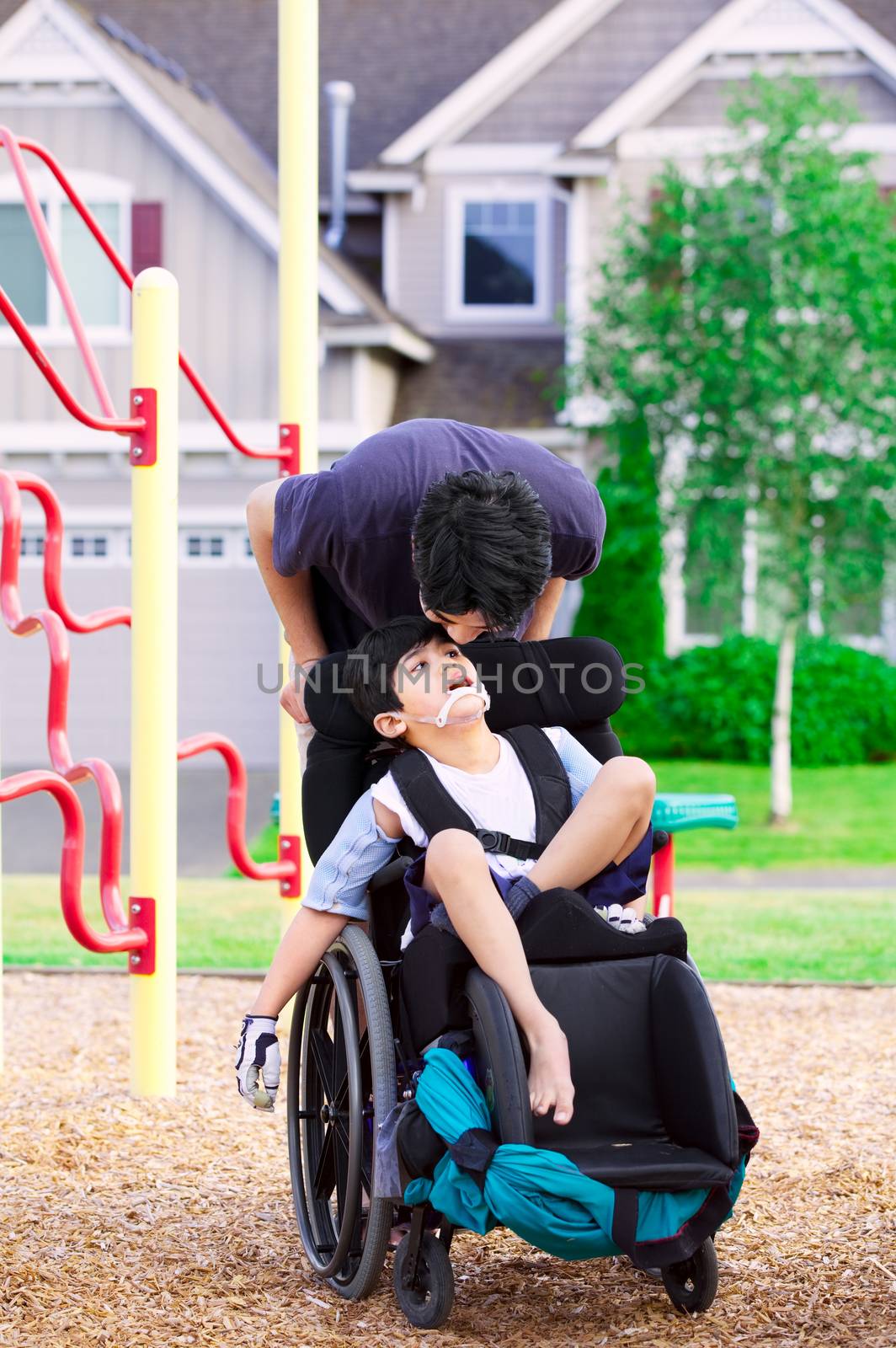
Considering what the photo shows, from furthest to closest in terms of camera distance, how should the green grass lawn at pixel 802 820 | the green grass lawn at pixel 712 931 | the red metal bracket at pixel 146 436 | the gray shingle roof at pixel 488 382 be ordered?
the gray shingle roof at pixel 488 382
the green grass lawn at pixel 802 820
the green grass lawn at pixel 712 931
the red metal bracket at pixel 146 436

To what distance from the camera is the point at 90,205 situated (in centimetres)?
1454

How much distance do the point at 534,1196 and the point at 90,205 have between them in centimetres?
1360

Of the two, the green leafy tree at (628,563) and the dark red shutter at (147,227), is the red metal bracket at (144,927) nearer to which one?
the green leafy tree at (628,563)

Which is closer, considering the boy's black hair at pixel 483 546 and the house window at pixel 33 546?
the boy's black hair at pixel 483 546

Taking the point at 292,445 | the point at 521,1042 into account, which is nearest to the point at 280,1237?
the point at 521,1042

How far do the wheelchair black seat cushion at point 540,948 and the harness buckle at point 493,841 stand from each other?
5.9 inches

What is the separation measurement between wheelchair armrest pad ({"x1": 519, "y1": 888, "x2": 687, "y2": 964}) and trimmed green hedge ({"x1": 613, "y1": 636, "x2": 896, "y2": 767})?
35.5ft

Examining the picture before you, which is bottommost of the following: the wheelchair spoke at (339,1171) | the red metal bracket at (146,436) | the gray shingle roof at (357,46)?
the wheelchair spoke at (339,1171)

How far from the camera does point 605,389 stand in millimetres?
12516

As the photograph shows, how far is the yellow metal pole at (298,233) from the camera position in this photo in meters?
4.80

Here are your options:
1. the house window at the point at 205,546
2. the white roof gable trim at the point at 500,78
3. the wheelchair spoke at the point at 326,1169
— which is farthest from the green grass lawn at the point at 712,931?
the white roof gable trim at the point at 500,78

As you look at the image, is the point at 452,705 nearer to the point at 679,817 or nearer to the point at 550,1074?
the point at 550,1074

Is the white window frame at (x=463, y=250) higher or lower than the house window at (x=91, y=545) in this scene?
higher

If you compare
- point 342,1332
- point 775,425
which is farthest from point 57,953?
point 775,425
